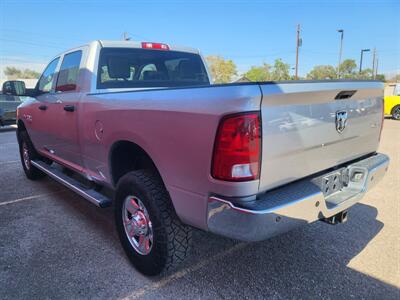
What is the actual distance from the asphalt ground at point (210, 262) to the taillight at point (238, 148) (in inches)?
41.9

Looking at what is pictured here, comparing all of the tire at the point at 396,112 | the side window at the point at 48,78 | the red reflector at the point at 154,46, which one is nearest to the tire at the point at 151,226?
the red reflector at the point at 154,46

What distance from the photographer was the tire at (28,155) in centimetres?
530

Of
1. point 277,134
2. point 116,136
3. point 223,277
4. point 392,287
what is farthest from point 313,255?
point 116,136

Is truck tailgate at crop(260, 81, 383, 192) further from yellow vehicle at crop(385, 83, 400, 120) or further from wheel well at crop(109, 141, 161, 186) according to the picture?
yellow vehicle at crop(385, 83, 400, 120)

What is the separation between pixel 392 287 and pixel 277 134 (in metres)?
1.58

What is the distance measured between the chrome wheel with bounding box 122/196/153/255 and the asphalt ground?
25 cm

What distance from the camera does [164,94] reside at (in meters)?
2.32

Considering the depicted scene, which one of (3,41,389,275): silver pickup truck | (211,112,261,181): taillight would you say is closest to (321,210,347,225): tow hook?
(3,41,389,275): silver pickup truck

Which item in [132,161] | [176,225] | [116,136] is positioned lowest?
[176,225]

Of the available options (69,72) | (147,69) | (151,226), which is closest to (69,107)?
(69,72)

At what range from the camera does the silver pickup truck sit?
1.92 metres

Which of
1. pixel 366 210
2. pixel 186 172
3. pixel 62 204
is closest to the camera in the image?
pixel 186 172

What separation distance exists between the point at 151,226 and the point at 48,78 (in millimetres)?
3169

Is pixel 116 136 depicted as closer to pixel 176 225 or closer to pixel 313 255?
pixel 176 225
